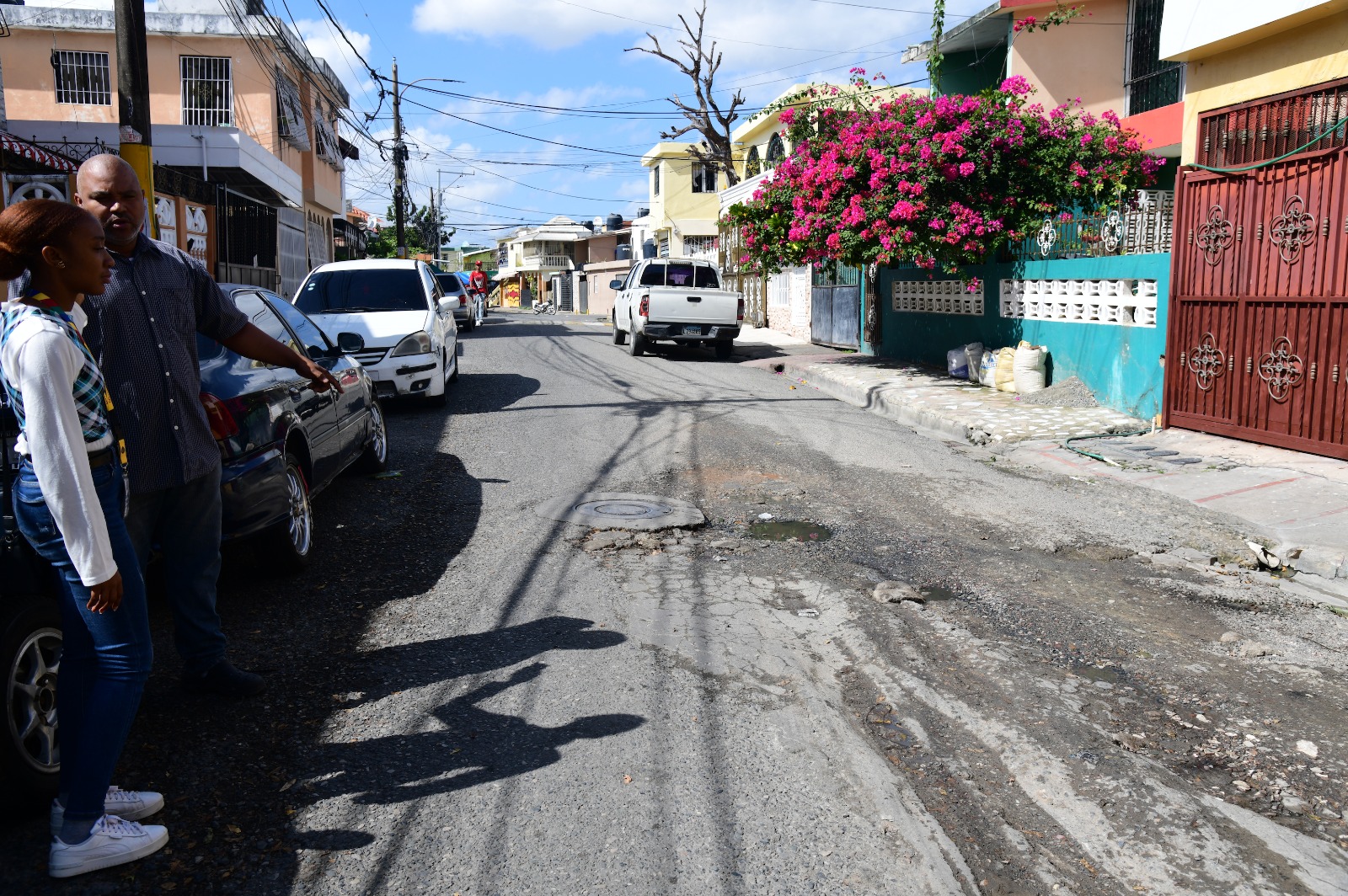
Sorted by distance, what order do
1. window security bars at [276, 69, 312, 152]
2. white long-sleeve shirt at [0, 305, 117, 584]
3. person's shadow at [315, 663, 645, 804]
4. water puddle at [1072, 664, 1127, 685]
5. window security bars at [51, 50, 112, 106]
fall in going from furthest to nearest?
window security bars at [276, 69, 312, 152] < window security bars at [51, 50, 112, 106] < water puddle at [1072, 664, 1127, 685] < person's shadow at [315, 663, 645, 804] < white long-sleeve shirt at [0, 305, 117, 584]

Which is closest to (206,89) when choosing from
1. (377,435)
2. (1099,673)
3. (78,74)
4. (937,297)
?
(78,74)

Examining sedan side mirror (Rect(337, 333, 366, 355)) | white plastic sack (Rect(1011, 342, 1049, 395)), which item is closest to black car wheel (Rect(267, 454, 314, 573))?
sedan side mirror (Rect(337, 333, 366, 355))

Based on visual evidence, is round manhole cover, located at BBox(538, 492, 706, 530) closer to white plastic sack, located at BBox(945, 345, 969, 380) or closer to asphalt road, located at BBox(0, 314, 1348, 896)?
asphalt road, located at BBox(0, 314, 1348, 896)

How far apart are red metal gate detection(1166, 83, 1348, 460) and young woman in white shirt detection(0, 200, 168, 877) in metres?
8.55

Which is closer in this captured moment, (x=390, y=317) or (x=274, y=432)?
(x=274, y=432)

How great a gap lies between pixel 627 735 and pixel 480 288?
39.3 meters

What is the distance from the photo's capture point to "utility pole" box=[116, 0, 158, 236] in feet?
29.3

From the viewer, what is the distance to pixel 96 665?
9.50 ft

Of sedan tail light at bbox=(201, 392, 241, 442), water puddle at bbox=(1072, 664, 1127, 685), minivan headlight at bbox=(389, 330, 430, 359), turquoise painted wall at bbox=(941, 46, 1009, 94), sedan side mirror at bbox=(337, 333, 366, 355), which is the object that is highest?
turquoise painted wall at bbox=(941, 46, 1009, 94)

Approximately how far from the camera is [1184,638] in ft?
15.8

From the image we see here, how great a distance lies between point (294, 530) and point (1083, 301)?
384 inches

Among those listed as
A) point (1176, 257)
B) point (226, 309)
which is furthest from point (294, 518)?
point (1176, 257)

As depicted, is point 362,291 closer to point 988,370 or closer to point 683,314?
point 683,314

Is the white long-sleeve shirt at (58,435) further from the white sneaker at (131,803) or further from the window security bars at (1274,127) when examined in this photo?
the window security bars at (1274,127)
